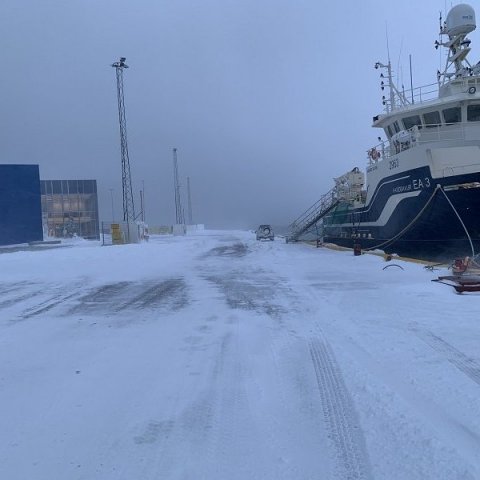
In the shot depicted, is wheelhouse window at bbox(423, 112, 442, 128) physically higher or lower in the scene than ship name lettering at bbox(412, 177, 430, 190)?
higher

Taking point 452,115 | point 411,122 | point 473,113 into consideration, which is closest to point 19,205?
point 411,122

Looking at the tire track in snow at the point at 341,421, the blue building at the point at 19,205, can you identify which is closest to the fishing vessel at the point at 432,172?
the tire track in snow at the point at 341,421

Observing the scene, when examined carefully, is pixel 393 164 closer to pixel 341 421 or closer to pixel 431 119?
pixel 431 119

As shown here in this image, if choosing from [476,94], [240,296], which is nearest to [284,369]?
[240,296]

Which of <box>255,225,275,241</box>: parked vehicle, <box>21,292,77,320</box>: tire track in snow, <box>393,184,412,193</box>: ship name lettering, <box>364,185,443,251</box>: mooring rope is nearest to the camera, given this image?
<box>21,292,77,320</box>: tire track in snow

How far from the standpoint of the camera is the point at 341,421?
374 cm

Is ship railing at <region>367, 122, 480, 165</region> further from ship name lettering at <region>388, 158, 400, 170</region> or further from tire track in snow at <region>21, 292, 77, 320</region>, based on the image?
tire track in snow at <region>21, 292, 77, 320</region>

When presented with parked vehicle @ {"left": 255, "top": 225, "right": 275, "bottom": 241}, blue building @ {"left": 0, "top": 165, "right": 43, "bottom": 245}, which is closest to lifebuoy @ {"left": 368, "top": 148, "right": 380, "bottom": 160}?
parked vehicle @ {"left": 255, "top": 225, "right": 275, "bottom": 241}

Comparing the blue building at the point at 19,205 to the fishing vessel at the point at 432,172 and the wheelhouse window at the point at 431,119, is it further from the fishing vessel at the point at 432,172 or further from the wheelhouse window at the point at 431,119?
the wheelhouse window at the point at 431,119

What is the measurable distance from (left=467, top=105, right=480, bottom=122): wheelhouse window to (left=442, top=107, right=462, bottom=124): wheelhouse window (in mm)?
317

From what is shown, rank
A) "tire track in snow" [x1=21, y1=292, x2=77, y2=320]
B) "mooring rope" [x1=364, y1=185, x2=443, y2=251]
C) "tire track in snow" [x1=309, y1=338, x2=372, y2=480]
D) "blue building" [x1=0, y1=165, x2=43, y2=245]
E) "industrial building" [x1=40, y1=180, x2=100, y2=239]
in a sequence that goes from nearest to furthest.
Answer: "tire track in snow" [x1=309, y1=338, x2=372, y2=480], "tire track in snow" [x1=21, y1=292, x2=77, y2=320], "mooring rope" [x1=364, y1=185, x2=443, y2=251], "blue building" [x1=0, y1=165, x2=43, y2=245], "industrial building" [x1=40, y1=180, x2=100, y2=239]

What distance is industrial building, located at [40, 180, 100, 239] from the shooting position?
7100cm

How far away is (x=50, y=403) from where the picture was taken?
4.22 meters

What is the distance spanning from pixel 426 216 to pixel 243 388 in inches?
552
